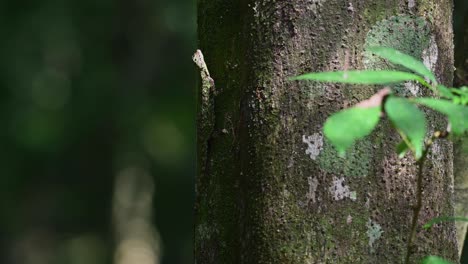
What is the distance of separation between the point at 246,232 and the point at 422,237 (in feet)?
1.36

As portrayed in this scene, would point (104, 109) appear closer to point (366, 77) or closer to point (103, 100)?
point (103, 100)

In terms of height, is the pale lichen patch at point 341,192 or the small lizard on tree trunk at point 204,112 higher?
the small lizard on tree trunk at point 204,112

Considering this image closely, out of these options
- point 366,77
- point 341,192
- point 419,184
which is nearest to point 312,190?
point 341,192

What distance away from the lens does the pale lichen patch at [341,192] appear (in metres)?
2.12

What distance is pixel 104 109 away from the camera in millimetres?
14445

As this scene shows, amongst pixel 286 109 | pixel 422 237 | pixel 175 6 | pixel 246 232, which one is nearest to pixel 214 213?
pixel 246 232

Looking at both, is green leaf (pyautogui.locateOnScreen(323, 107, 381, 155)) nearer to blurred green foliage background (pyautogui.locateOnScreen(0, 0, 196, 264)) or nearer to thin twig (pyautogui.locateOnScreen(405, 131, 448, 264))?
thin twig (pyautogui.locateOnScreen(405, 131, 448, 264))

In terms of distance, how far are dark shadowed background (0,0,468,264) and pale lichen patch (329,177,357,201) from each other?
1067 centimetres

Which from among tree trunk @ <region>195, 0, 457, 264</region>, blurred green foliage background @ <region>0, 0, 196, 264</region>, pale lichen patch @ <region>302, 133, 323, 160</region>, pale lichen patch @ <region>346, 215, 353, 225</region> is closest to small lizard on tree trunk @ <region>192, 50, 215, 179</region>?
tree trunk @ <region>195, 0, 457, 264</region>

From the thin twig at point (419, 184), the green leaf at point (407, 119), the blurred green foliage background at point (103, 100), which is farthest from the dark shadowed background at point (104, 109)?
the green leaf at point (407, 119)

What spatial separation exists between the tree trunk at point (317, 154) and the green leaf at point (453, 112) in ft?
1.85

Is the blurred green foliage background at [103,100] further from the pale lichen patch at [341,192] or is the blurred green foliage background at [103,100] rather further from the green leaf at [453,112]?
the green leaf at [453,112]

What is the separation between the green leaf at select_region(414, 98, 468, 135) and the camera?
61.4 inches

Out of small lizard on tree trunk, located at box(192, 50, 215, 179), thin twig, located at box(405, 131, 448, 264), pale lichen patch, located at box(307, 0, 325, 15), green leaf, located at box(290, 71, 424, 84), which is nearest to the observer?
green leaf, located at box(290, 71, 424, 84)
